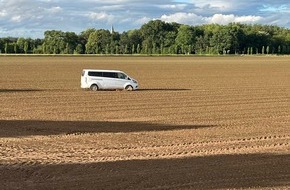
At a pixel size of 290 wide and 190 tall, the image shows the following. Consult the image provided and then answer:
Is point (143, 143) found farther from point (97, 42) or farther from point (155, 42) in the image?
point (155, 42)

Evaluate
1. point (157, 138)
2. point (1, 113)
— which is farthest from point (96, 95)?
point (157, 138)

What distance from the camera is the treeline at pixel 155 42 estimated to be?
174 metres

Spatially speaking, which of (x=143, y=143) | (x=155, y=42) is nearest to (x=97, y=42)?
(x=155, y=42)

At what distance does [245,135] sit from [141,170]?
703cm

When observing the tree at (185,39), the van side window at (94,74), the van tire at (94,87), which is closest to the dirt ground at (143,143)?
the van tire at (94,87)

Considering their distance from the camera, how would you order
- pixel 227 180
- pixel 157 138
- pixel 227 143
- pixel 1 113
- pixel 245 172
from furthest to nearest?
pixel 1 113
pixel 157 138
pixel 227 143
pixel 245 172
pixel 227 180

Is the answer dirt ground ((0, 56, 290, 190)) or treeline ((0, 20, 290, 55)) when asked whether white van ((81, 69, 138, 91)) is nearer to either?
dirt ground ((0, 56, 290, 190))

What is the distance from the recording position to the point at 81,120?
2120 centimetres

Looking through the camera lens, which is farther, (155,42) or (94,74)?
(155,42)

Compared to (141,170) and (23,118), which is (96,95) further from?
(141,170)

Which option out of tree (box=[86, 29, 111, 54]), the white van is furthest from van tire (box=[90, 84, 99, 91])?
tree (box=[86, 29, 111, 54])

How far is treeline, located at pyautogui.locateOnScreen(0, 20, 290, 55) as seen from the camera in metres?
174

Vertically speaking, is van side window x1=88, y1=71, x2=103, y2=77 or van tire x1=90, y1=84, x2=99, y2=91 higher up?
van side window x1=88, y1=71, x2=103, y2=77

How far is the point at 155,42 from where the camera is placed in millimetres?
186250
